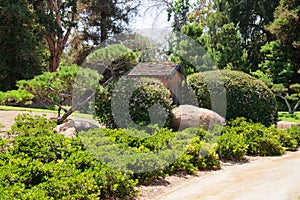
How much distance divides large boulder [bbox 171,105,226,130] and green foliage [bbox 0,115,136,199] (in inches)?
151

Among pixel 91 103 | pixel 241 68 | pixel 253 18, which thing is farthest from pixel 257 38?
pixel 91 103

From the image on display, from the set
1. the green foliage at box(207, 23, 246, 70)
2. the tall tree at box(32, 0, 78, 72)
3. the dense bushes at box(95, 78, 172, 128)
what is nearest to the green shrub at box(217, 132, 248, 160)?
the dense bushes at box(95, 78, 172, 128)

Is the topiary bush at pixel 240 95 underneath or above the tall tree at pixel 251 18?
underneath

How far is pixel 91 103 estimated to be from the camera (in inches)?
381

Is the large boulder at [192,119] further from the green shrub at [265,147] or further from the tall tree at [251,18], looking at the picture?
the tall tree at [251,18]

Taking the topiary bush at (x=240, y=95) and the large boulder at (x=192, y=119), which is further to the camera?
the topiary bush at (x=240, y=95)

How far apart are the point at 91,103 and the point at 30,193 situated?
5.99 meters

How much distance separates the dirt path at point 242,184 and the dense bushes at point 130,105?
8.69 ft

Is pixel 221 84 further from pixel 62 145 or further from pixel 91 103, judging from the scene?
pixel 62 145

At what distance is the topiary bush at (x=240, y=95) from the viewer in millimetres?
10188

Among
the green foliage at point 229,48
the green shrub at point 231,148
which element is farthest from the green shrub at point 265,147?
the green foliage at point 229,48

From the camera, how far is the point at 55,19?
70.8 feet

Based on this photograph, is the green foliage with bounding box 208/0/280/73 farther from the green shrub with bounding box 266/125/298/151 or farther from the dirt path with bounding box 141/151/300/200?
the dirt path with bounding box 141/151/300/200

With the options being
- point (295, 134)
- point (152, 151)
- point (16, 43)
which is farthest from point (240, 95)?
point (16, 43)
